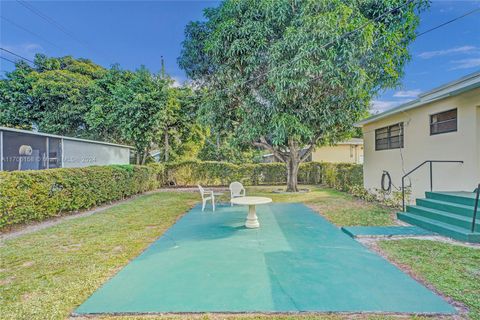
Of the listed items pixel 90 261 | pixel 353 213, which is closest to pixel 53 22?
pixel 90 261

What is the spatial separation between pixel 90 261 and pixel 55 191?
425 cm

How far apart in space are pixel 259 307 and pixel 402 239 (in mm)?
3817

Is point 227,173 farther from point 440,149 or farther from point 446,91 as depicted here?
point 446,91

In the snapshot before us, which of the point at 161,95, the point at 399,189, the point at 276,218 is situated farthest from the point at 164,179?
the point at 399,189

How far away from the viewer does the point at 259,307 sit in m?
2.77

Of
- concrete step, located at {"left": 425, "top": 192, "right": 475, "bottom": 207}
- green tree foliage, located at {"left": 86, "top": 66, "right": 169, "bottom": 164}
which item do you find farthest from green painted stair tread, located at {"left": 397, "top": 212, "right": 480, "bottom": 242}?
green tree foliage, located at {"left": 86, "top": 66, "right": 169, "bottom": 164}

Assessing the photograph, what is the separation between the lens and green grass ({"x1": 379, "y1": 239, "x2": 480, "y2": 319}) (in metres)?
3.01

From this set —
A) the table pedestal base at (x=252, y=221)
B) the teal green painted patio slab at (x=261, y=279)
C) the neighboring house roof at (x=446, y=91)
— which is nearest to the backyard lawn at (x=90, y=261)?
the teal green painted patio slab at (x=261, y=279)

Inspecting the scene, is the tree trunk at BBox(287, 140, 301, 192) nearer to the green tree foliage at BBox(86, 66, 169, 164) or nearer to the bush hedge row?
the bush hedge row

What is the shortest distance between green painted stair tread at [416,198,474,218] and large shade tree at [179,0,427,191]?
4.64 meters

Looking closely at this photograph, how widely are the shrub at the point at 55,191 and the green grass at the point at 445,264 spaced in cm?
797

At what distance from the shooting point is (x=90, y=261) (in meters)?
4.24

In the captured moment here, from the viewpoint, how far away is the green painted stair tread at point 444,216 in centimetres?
510

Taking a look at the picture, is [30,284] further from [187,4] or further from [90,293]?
[187,4]
